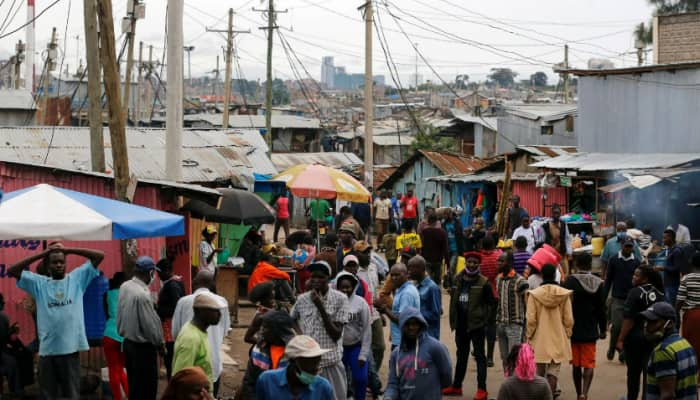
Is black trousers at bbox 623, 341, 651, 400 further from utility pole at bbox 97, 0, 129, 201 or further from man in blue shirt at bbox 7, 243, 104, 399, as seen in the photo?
utility pole at bbox 97, 0, 129, 201

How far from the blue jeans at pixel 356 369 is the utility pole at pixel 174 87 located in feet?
17.3

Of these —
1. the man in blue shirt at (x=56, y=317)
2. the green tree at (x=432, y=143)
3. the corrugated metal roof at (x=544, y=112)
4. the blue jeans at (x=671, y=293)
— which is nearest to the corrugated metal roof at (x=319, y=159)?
the green tree at (x=432, y=143)

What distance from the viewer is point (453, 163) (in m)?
38.1

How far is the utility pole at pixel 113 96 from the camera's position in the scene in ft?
40.4

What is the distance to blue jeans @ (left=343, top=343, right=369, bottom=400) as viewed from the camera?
11031 millimetres

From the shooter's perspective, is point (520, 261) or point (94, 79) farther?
point (520, 261)

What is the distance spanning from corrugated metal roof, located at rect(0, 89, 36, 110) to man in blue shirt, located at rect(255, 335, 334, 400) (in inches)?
1650

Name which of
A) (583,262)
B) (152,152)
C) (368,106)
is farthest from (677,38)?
(583,262)

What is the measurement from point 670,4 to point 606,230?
32.7 metres

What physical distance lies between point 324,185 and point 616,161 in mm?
8595

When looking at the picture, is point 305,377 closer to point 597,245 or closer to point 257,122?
point 597,245

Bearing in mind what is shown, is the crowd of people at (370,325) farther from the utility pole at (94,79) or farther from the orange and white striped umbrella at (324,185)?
the orange and white striped umbrella at (324,185)

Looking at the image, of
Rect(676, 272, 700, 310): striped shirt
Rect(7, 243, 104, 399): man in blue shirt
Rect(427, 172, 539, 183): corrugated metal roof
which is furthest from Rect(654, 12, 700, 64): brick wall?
Rect(7, 243, 104, 399): man in blue shirt

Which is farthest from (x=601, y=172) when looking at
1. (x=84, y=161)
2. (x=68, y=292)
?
(x=68, y=292)
